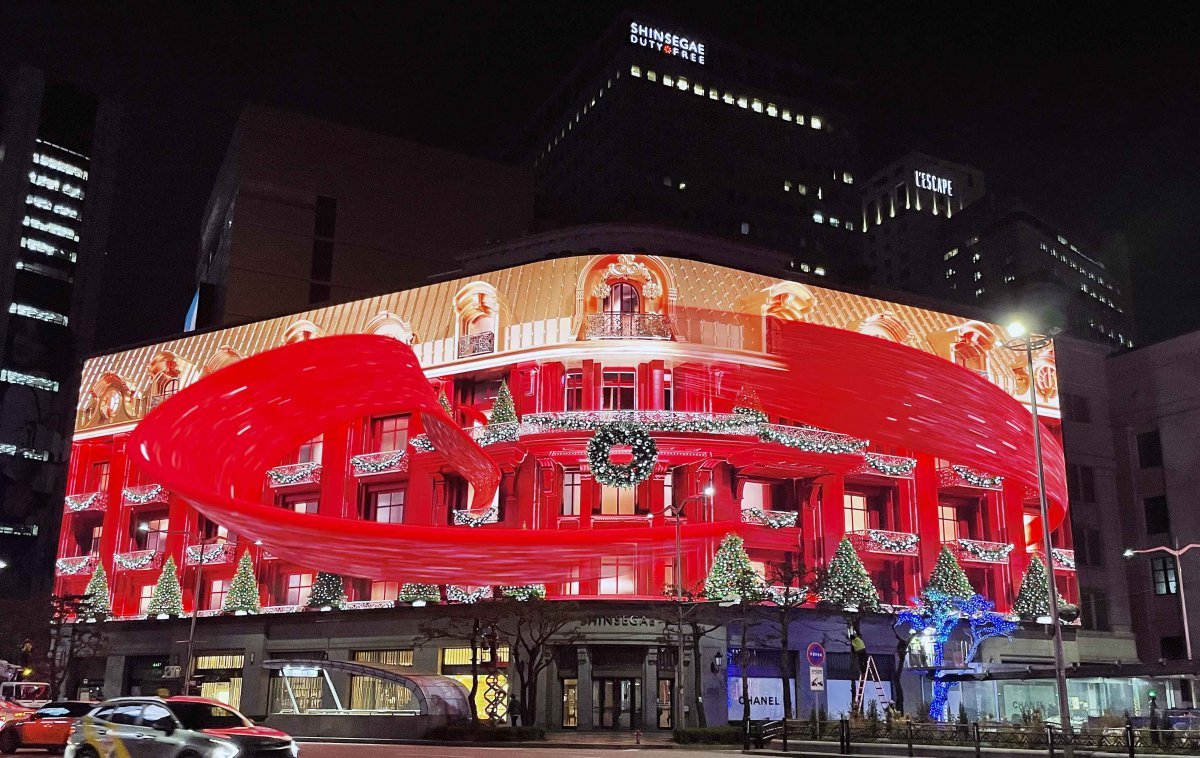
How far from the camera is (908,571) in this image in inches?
2244

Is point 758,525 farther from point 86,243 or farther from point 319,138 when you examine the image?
point 86,243

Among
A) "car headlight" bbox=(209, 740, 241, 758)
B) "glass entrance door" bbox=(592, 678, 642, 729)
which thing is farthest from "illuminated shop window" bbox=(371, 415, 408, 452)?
"car headlight" bbox=(209, 740, 241, 758)

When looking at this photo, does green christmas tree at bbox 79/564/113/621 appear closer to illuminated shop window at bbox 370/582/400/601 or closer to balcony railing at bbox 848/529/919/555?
illuminated shop window at bbox 370/582/400/601

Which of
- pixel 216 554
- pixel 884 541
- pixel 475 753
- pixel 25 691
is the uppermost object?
pixel 884 541

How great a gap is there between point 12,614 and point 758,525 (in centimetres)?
4266

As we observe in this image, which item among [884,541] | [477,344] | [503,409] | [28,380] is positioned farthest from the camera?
[28,380]

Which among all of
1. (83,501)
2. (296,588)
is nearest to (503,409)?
(296,588)

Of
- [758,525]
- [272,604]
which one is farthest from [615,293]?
[272,604]

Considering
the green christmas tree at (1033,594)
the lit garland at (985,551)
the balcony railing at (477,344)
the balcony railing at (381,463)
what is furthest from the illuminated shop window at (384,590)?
the green christmas tree at (1033,594)

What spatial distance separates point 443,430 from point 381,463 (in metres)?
7.43

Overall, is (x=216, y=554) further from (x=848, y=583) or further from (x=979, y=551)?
(x=979, y=551)

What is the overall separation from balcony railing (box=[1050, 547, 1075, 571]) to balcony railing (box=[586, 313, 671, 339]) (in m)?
24.6

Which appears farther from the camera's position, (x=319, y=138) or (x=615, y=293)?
(x=319, y=138)

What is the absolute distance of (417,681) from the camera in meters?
43.9
